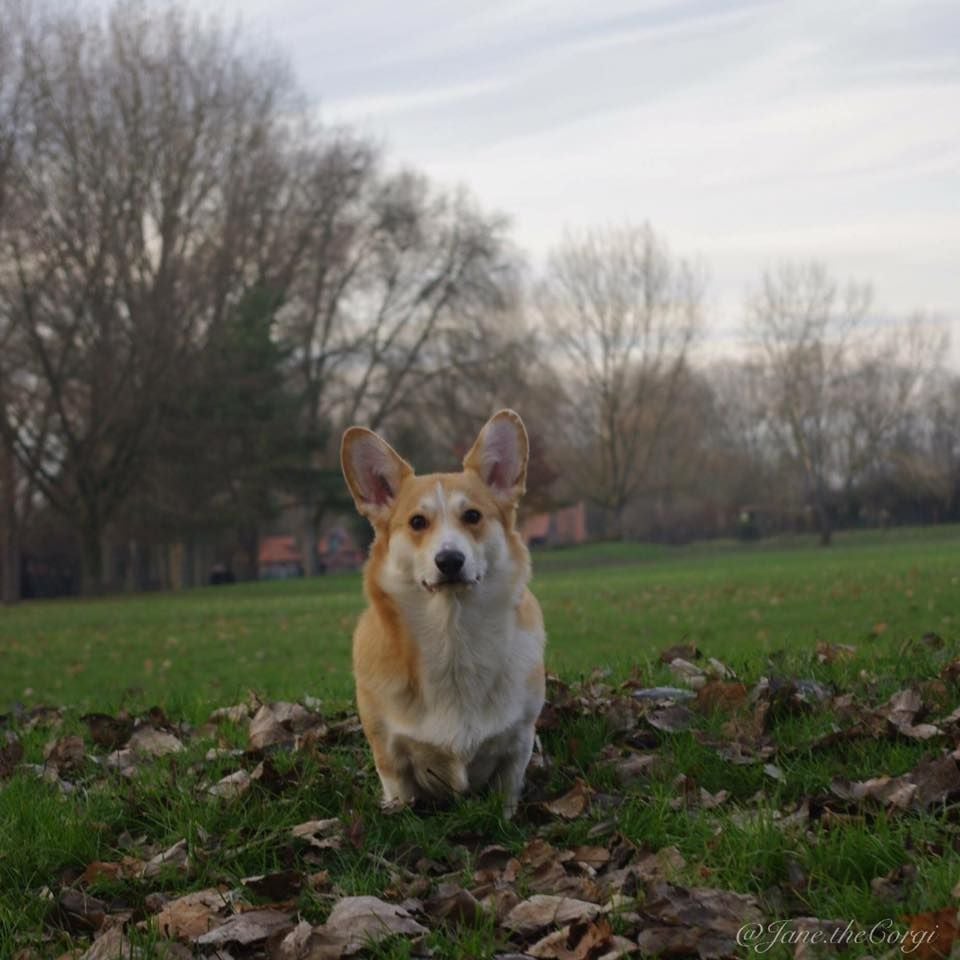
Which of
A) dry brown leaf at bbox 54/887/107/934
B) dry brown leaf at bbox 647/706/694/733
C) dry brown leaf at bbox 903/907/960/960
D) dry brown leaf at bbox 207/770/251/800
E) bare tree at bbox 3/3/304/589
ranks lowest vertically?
dry brown leaf at bbox 54/887/107/934

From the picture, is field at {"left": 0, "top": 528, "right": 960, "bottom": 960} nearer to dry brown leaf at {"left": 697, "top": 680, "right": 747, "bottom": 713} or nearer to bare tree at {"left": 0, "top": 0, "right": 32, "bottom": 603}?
dry brown leaf at {"left": 697, "top": 680, "right": 747, "bottom": 713}

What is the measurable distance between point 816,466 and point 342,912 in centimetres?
5778

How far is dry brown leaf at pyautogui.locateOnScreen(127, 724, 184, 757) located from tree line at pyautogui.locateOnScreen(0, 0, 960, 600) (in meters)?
26.4

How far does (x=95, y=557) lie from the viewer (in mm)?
36812

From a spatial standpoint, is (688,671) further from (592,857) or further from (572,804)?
(592,857)

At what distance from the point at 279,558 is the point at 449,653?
83.8 metres

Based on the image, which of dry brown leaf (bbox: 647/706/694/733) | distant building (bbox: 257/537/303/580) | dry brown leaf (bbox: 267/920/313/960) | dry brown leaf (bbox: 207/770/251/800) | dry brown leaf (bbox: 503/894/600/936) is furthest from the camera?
distant building (bbox: 257/537/303/580)

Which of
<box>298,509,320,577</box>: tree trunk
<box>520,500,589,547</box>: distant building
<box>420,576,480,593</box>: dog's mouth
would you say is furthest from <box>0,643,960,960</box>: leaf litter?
<box>520,500,589,547</box>: distant building

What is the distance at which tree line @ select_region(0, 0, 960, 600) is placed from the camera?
3253cm

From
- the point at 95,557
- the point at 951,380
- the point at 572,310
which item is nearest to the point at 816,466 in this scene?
the point at 572,310

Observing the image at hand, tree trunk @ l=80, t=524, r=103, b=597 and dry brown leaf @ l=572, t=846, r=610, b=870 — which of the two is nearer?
dry brown leaf @ l=572, t=846, r=610, b=870

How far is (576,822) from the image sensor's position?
13.3ft

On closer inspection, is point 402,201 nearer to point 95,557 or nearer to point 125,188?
point 125,188

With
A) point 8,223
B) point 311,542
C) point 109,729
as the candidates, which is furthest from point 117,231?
point 109,729
